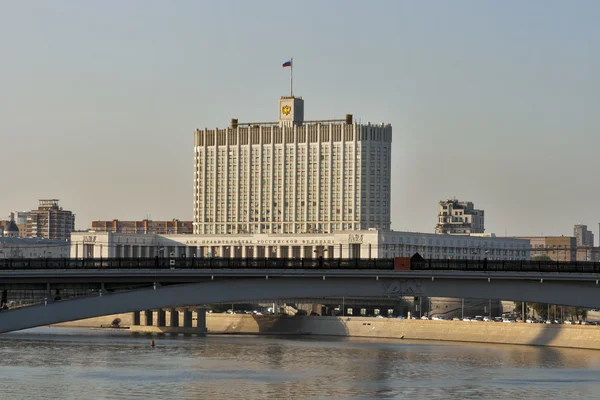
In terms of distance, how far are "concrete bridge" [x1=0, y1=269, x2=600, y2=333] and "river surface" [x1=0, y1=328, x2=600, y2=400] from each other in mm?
5623

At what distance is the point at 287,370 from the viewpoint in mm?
116188

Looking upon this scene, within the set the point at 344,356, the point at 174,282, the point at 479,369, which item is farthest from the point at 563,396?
the point at 344,356

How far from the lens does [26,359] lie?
416 feet

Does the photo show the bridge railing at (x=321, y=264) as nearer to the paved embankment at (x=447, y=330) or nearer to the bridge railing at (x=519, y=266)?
the bridge railing at (x=519, y=266)

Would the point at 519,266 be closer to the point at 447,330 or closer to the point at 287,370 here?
the point at 287,370

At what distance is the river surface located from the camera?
96.8 meters

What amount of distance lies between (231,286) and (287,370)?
12.3 m

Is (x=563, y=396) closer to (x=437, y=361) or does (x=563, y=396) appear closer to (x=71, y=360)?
(x=437, y=361)

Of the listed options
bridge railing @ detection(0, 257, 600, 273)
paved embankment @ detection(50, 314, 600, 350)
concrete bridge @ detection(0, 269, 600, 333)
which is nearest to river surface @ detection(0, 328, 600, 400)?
concrete bridge @ detection(0, 269, 600, 333)

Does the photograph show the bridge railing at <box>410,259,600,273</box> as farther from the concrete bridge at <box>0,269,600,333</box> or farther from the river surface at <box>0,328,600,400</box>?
the river surface at <box>0,328,600,400</box>

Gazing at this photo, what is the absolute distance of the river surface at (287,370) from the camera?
3809 inches

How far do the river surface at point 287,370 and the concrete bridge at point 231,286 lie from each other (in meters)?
5.62

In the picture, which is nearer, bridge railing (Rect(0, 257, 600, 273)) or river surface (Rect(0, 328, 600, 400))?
river surface (Rect(0, 328, 600, 400))

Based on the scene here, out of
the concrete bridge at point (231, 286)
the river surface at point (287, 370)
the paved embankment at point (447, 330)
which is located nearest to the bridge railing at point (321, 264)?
the concrete bridge at point (231, 286)
